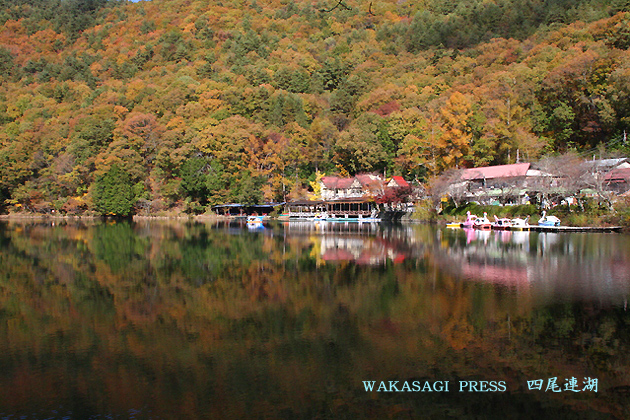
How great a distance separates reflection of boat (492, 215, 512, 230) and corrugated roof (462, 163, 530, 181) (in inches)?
355

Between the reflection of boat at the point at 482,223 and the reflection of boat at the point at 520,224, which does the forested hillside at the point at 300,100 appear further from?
the reflection of boat at the point at 520,224

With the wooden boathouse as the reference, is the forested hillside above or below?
above

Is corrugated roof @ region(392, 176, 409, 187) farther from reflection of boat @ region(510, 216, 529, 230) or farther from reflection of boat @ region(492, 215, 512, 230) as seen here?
reflection of boat @ region(510, 216, 529, 230)

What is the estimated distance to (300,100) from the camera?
82.2m

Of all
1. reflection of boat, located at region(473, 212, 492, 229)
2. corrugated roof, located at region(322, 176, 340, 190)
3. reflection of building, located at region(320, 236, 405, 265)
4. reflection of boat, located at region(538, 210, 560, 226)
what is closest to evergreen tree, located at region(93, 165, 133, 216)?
corrugated roof, located at region(322, 176, 340, 190)

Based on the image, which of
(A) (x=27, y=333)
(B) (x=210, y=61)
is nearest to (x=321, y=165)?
(B) (x=210, y=61)

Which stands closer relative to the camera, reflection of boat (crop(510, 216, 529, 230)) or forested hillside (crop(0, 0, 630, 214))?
reflection of boat (crop(510, 216, 529, 230))

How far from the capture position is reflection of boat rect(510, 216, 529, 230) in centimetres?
3656

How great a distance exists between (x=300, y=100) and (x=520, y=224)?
50.9 m

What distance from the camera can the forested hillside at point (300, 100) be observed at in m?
54.2

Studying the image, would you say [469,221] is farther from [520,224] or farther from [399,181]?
[399,181]

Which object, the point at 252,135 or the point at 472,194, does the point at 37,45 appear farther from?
the point at 472,194

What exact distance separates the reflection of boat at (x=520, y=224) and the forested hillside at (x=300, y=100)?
15.7 m

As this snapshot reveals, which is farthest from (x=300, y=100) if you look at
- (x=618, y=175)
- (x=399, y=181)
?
(x=618, y=175)
